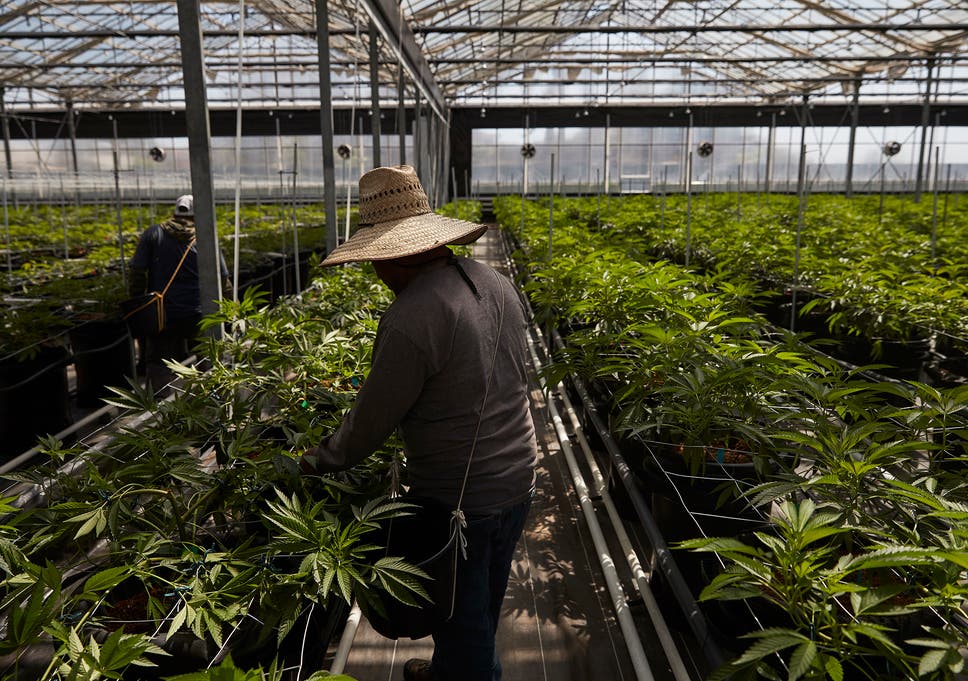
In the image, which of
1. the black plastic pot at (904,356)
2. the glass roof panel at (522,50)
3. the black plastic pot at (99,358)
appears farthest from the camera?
the glass roof panel at (522,50)

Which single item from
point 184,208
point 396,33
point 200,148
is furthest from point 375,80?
point 200,148

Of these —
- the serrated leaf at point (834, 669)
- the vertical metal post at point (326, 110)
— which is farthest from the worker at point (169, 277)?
the serrated leaf at point (834, 669)

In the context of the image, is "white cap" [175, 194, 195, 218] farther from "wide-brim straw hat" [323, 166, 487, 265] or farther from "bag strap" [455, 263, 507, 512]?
"bag strap" [455, 263, 507, 512]

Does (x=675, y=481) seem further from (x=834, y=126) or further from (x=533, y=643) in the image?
(x=834, y=126)

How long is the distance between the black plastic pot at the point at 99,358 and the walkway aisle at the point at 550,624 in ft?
10.2

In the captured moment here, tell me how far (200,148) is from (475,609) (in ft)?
7.19

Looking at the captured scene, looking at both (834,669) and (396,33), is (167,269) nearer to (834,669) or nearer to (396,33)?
(396,33)

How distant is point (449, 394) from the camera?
1642 millimetres

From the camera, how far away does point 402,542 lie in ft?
5.41

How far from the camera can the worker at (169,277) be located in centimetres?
435

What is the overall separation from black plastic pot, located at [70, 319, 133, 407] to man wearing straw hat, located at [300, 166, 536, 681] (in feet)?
11.7

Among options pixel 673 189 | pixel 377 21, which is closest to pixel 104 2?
pixel 377 21

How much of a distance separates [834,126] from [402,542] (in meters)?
26.1

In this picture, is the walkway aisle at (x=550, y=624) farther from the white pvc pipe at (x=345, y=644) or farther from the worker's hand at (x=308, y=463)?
the worker's hand at (x=308, y=463)
